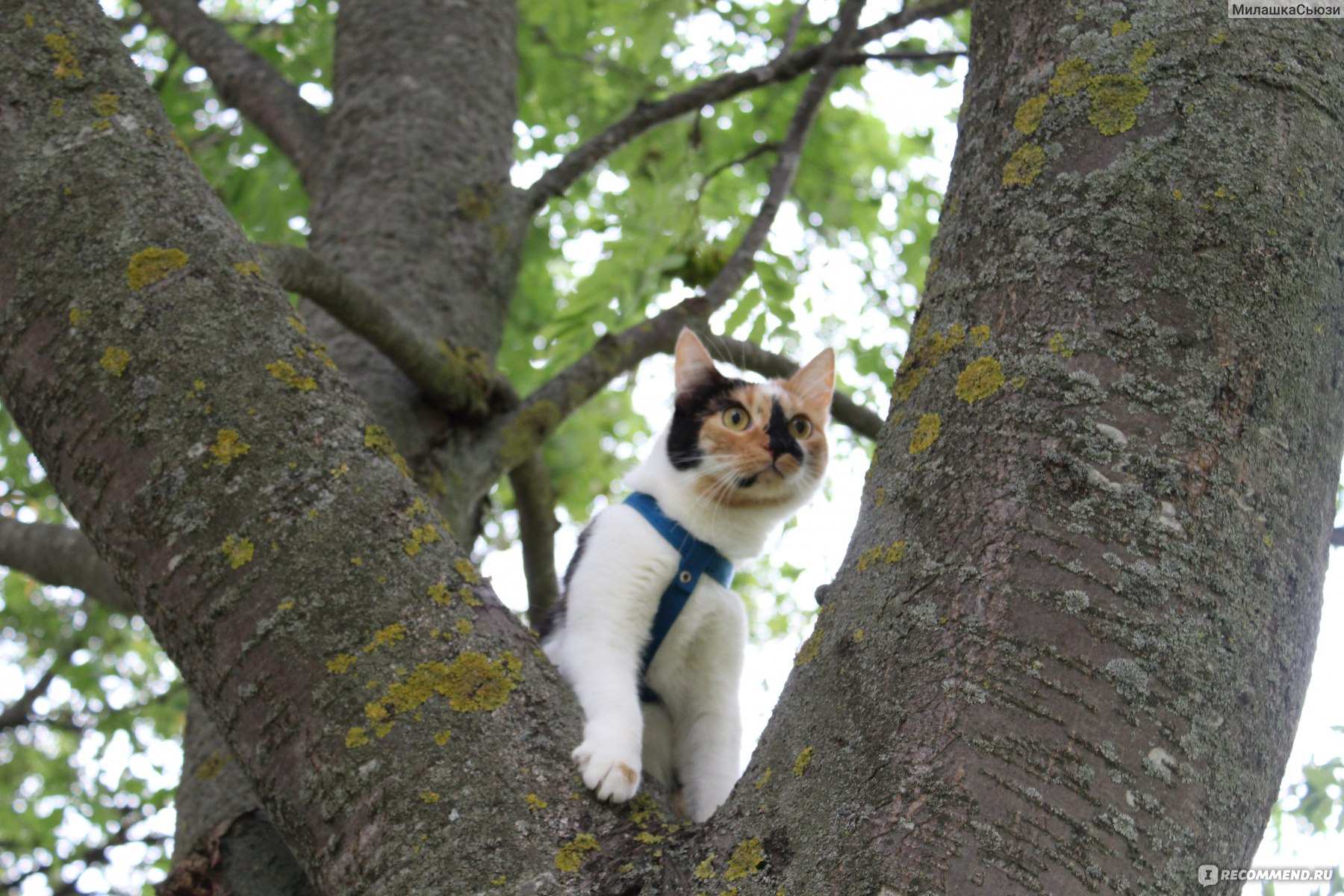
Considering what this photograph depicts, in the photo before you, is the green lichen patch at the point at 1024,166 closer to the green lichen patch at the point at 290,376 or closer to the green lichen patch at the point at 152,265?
the green lichen patch at the point at 290,376

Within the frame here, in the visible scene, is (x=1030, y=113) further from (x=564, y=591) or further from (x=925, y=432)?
(x=564, y=591)

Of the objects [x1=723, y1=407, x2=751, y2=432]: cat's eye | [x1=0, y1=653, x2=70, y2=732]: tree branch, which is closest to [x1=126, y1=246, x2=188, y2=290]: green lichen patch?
[x1=723, y1=407, x2=751, y2=432]: cat's eye

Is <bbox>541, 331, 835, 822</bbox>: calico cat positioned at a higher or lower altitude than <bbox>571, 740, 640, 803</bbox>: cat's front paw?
higher

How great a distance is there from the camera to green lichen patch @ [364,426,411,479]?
80.4 inches

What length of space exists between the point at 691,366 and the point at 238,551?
193cm

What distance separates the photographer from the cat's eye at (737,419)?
11.2 ft

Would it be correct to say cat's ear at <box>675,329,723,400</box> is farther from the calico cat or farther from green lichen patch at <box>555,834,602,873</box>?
green lichen patch at <box>555,834,602,873</box>

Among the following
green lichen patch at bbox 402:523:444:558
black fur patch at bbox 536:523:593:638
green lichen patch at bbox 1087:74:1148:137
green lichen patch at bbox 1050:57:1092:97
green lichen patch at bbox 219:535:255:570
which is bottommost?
green lichen patch at bbox 219:535:255:570

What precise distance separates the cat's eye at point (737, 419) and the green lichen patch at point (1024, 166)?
5.47 ft

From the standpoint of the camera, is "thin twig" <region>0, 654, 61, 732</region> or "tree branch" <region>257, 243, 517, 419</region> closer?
"tree branch" <region>257, 243, 517, 419</region>

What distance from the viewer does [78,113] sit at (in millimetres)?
2055

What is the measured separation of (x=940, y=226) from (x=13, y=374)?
5.64ft

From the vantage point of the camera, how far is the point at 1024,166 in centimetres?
181

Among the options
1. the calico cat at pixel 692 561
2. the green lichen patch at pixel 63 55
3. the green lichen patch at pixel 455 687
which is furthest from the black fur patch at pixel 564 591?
the green lichen patch at pixel 63 55
